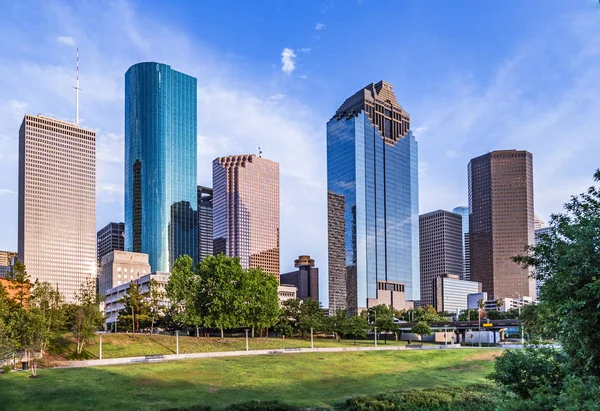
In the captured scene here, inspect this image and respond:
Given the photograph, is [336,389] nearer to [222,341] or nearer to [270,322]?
[222,341]

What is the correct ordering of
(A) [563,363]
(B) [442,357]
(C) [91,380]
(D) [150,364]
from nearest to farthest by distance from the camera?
(A) [563,363]
(C) [91,380]
(D) [150,364]
(B) [442,357]

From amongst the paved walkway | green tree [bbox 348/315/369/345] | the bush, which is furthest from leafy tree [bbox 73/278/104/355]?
the bush

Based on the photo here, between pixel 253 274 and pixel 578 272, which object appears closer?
pixel 578 272

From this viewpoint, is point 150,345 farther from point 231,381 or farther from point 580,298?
point 580,298

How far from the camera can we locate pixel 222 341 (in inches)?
3797

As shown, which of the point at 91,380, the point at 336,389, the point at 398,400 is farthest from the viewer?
the point at 336,389

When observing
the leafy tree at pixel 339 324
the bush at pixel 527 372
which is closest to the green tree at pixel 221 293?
the leafy tree at pixel 339 324

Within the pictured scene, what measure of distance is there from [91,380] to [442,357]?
61.0m

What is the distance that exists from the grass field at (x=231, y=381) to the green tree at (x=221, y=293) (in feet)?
72.4

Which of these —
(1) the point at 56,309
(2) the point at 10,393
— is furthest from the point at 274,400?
(1) the point at 56,309

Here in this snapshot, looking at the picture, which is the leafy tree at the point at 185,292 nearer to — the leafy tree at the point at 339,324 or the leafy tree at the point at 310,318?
the leafy tree at the point at 310,318

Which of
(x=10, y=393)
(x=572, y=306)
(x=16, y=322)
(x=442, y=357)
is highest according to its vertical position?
(x=572, y=306)

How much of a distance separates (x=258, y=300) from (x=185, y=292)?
1628cm

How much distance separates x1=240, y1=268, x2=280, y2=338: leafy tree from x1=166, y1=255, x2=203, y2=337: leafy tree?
973 centimetres
